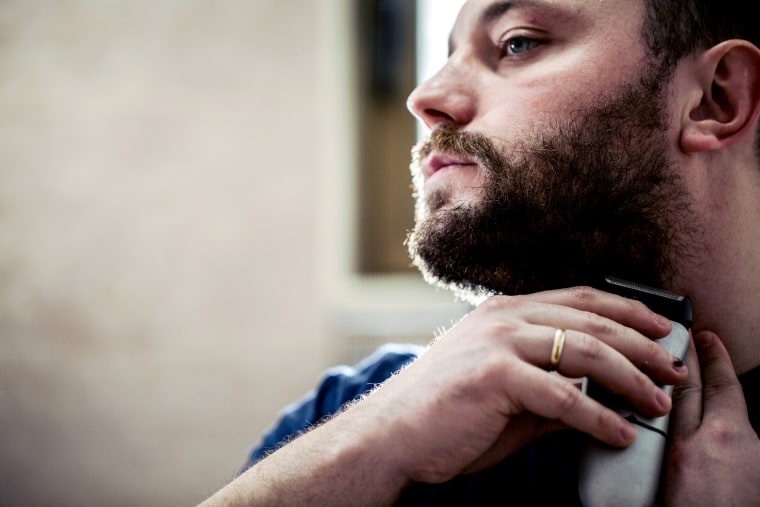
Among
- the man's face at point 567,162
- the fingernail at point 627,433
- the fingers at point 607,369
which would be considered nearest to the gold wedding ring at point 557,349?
the fingers at point 607,369

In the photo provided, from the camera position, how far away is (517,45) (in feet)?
3.82

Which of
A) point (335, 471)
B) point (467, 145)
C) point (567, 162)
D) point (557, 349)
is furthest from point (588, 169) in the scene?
point (335, 471)

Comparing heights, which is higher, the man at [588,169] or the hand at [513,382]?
the man at [588,169]

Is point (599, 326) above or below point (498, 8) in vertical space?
below

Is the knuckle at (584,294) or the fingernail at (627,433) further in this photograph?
the knuckle at (584,294)

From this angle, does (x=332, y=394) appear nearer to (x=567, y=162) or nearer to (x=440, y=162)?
(x=440, y=162)

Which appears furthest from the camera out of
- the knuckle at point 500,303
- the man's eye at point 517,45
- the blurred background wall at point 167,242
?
the blurred background wall at point 167,242

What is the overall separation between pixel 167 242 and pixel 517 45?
108 inches

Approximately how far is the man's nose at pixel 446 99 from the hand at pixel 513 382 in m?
0.39

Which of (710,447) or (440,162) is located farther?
(440,162)

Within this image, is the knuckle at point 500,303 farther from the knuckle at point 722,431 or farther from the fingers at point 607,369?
the knuckle at point 722,431

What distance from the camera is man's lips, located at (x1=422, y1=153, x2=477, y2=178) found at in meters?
1.12

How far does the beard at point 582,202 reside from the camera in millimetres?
1088

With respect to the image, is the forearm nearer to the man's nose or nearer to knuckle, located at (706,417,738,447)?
knuckle, located at (706,417,738,447)
